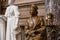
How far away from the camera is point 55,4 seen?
4.31m

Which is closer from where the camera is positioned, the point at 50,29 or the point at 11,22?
the point at 50,29

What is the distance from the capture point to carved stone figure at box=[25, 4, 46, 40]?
3.86 meters

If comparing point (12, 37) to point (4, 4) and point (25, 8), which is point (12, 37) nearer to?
point (25, 8)

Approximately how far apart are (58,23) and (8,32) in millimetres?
828

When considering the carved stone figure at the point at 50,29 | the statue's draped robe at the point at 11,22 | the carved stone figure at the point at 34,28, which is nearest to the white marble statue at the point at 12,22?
the statue's draped robe at the point at 11,22

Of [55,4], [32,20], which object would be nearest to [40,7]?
[55,4]

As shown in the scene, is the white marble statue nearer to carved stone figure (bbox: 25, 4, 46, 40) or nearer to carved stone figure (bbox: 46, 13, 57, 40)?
carved stone figure (bbox: 25, 4, 46, 40)

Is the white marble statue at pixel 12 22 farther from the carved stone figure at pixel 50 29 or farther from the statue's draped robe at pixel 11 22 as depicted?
the carved stone figure at pixel 50 29

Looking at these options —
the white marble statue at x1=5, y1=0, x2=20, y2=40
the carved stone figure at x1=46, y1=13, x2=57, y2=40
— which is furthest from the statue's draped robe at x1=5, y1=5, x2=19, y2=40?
the carved stone figure at x1=46, y1=13, x2=57, y2=40

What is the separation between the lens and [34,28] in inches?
155

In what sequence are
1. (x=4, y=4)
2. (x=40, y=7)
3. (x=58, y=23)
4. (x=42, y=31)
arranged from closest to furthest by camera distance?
1. (x=42, y=31)
2. (x=58, y=23)
3. (x=40, y=7)
4. (x=4, y=4)

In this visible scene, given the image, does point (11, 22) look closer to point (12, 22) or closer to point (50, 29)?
point (12, 22)

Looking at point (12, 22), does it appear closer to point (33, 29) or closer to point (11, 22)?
point (11, 22)

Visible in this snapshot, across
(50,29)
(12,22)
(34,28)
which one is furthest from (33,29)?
(12,22)
